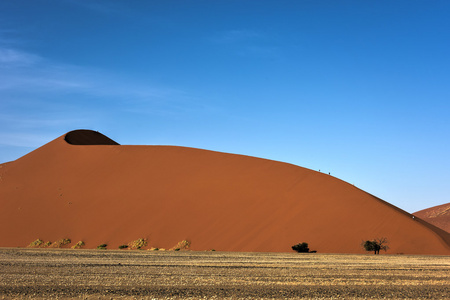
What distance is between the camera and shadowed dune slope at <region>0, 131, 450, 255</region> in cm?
4469

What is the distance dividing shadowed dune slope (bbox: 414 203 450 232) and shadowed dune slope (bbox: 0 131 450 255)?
105 ft

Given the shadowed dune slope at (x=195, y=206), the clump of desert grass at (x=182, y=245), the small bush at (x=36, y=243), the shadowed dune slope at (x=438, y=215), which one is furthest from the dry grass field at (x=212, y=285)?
the shadowed dune slope at (x=438, y=215)

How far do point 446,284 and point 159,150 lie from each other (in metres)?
47.5

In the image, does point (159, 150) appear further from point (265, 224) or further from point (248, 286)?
point (248, 286)

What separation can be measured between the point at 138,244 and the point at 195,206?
7389mm

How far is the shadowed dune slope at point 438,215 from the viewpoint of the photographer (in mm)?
81938

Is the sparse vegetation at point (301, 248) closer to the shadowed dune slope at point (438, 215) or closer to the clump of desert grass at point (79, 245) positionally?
the clump of desert grass at point (79, 245)

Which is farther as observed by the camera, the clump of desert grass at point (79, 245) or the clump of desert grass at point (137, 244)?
the clump of desert grass at point (79, 245)

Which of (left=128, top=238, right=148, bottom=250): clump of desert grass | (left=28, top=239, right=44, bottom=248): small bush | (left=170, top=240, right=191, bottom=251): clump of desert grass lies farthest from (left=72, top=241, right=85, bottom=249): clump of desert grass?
(left=170, top=240, right=191, bottom=251): clump of desert grass

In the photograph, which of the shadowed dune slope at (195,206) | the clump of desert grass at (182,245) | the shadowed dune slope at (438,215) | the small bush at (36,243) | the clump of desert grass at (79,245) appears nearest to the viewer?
the clump of desert grass at (182,245)

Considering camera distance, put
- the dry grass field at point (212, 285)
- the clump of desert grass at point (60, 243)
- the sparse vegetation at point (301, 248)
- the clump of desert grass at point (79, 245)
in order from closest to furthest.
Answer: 1. the dry grass field at point (212, 285)
2. the sparse vegetation at point (301, 248)
3. the clump of desert grass at point (79, 245)
4. the clump of desert grass at point (60, 243)

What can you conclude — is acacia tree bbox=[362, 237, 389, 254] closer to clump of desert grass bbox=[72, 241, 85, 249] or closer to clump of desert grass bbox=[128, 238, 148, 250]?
clump of desert grass bbox=[128, 238, 148, 250]

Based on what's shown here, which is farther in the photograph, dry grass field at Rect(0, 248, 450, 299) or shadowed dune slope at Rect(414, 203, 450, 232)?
shadowed dune slope at Rect(414, 203, 450, 232)

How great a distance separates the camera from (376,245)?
137 ft
